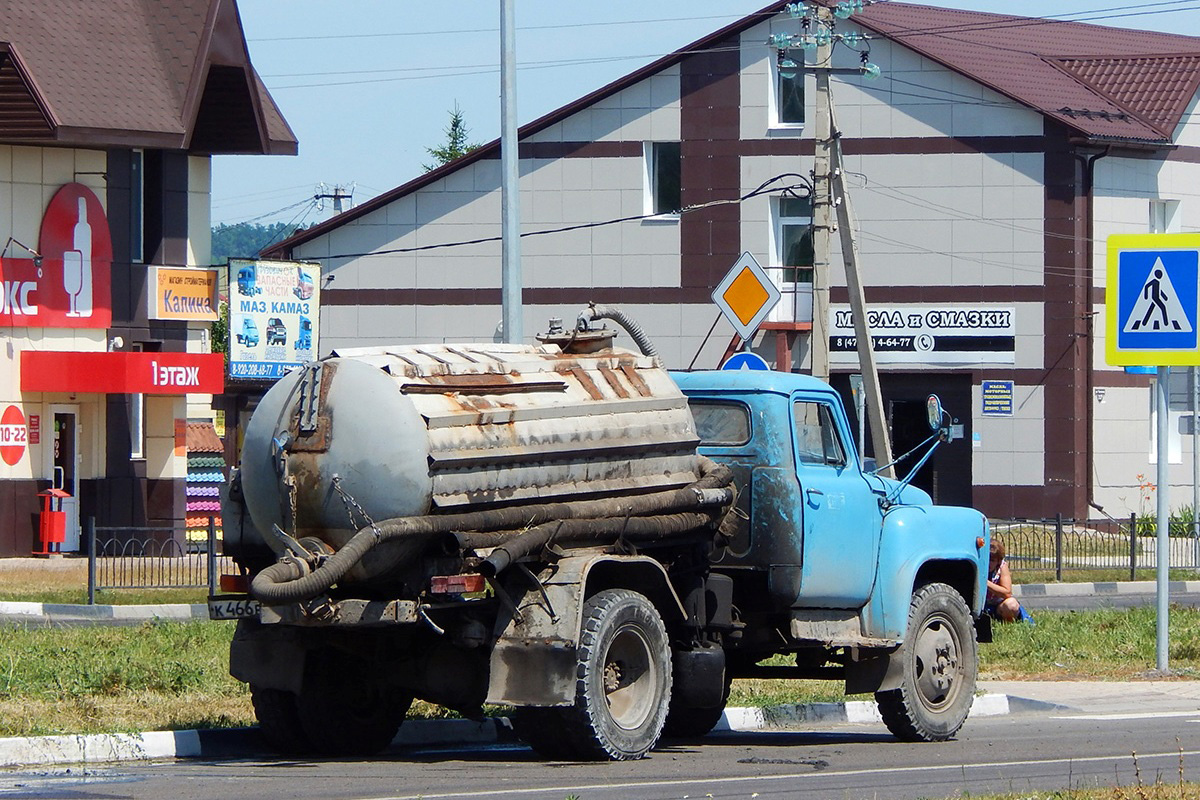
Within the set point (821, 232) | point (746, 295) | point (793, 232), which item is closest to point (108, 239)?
point (821, 232)

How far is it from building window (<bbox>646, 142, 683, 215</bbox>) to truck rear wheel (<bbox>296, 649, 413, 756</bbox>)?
103ft

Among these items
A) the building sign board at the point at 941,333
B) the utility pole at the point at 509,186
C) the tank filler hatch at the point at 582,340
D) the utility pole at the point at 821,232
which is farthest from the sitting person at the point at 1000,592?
the building sign board at the point at 941,333

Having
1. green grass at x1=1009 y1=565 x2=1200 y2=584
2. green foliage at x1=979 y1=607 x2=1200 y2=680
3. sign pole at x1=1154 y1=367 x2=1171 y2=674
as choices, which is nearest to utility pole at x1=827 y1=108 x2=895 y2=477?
green foliage at x1=979 y1=607 x2=1200 y2=680

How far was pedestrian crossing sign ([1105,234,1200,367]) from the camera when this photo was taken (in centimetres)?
1608

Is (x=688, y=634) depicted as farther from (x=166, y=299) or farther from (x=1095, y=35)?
(x=1095, y=35)

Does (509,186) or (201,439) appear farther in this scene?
(201,439)

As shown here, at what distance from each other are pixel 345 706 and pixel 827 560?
3.23m

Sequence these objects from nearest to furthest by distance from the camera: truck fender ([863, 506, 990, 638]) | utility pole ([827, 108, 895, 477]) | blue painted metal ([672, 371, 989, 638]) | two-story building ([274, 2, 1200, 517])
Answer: blue painted metal ([672, 371, 989, 638])
truck fender ([863, 506, 990, 638])
utility pole ([827, 108, 895, 477])
two-story building ([274, 2, 1200, 517])

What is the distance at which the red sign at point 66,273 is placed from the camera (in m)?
30.4

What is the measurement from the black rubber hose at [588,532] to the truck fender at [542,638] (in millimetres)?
174

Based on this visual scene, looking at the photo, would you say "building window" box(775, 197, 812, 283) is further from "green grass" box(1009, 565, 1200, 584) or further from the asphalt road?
the asphalt road

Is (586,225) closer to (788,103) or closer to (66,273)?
(788,103)

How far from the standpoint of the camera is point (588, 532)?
10.8 m

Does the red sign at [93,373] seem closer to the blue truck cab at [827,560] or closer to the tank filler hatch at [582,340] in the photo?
the blue truck cab at [827,560]
